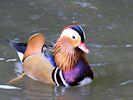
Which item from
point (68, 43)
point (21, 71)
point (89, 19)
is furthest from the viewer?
point (89, 19)

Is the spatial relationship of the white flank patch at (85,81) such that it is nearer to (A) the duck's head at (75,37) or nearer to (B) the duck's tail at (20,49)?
(A) the duck's head at (75,37)

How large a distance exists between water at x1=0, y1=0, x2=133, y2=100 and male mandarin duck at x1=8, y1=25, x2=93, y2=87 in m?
0.13

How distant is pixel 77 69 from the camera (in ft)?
22.8

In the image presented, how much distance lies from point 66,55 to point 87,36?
1726mm

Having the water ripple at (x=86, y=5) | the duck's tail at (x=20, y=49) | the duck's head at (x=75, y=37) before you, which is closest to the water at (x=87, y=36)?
the water ripple at (x=86, y=5)

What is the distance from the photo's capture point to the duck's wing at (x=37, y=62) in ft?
22.7

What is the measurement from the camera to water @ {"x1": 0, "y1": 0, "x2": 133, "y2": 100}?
22.6 feet

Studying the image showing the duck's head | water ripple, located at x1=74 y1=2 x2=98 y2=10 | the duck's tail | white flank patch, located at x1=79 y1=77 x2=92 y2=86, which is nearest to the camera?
the duck's head

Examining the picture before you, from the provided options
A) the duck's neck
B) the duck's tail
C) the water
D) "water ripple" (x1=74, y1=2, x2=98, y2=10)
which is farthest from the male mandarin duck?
"water ripple" (x1=74, y1=2, x2=98, y2=10)

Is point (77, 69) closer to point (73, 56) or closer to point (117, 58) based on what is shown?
point (73, 56)

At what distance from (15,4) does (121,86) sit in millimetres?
3467

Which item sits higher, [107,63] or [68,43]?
[68,43]

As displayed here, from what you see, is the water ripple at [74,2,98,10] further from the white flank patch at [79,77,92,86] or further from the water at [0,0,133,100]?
the white flank patch at [79,77,92,86]

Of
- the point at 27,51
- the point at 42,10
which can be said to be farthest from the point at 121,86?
the point at 42,10
